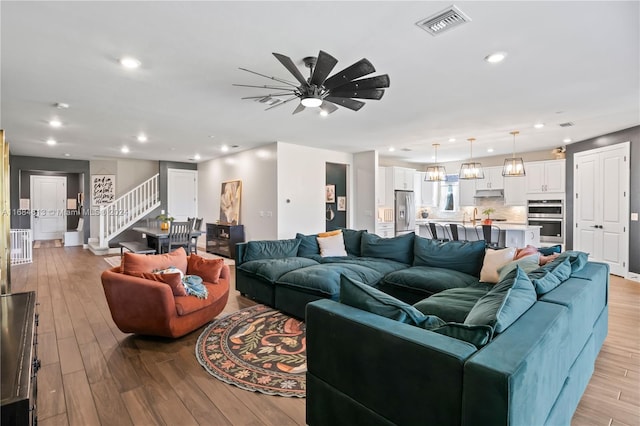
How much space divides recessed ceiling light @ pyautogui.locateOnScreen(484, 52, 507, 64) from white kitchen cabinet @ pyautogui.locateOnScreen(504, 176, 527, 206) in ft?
20.3

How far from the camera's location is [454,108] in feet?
14.9

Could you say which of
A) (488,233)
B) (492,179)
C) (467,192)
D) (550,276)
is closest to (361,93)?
(550,276)

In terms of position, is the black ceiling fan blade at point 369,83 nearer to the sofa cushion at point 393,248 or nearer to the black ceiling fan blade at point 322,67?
the black ceiling fan blade at point 322,67

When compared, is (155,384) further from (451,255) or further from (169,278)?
(451,255)

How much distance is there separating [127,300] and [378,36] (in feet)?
Result: 10.5

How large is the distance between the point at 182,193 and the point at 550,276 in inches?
396

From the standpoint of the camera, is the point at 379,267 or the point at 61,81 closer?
the point at 61,81

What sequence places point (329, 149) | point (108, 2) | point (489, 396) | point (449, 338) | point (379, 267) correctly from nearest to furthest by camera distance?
point (489, 396) → point (449, 338) → point (108, 2) → point (379, 267) → point (329, 149)

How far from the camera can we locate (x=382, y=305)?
69.8 inches

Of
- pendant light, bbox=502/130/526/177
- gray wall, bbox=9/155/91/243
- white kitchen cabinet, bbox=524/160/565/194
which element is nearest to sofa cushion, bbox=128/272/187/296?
pendant light, bbox=502/130/526/177

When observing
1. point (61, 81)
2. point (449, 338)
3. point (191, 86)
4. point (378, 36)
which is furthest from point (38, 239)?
point (449, 338)

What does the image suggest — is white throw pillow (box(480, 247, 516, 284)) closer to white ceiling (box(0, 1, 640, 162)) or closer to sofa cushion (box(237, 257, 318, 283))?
white ceiling (box(0, 1, 640, 162))

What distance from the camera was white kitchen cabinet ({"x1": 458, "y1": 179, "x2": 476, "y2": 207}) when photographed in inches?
367

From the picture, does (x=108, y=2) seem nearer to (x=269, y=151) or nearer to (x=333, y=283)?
(x=333, y=283)
